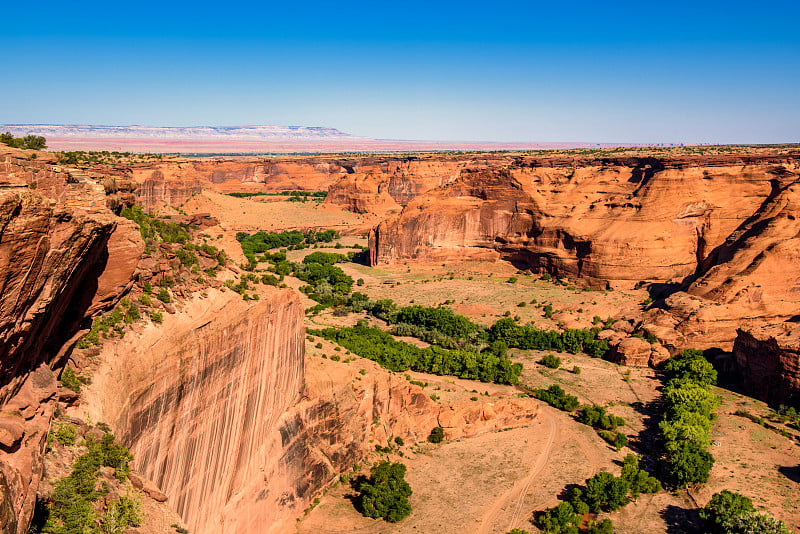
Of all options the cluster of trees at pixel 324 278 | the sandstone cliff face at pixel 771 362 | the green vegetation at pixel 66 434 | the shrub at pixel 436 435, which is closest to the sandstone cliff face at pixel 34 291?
the green vegetation at pixel 66 434

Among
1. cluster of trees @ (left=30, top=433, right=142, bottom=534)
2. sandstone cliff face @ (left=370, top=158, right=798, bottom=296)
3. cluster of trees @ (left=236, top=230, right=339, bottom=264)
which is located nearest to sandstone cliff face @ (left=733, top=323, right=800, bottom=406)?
sandstone cliff face @ (left=370, top=158, right=798, bottom=296)

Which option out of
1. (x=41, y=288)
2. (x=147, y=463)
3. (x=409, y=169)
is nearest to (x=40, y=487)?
(x=147, y=463)

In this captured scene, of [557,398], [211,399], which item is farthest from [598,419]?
[211,399]

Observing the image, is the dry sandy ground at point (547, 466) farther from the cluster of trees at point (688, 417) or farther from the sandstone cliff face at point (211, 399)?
the sandstone cliff face at point (211, 399)

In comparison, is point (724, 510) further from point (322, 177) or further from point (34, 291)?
point (322, 177)

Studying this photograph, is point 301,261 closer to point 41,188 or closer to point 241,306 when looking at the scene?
point 241,306

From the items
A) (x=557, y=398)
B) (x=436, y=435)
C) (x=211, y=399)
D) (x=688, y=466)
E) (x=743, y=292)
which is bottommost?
(x=557, y=398)

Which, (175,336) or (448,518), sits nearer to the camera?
(175,336)
